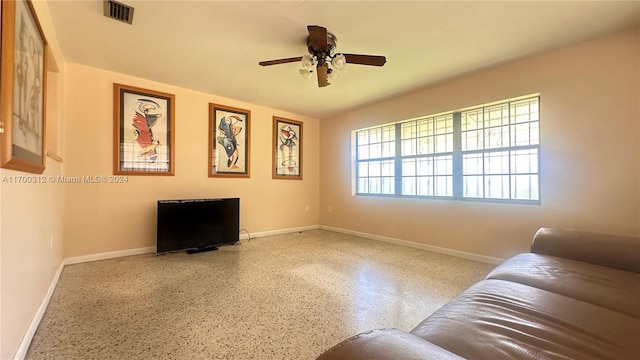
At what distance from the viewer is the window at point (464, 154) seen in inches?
118

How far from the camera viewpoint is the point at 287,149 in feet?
16.6

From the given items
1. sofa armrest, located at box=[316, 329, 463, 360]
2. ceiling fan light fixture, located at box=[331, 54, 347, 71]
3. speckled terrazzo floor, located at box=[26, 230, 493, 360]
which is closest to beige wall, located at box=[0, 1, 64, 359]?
speckled terrazzo floor, located at box=[26, 230, 493, 360]

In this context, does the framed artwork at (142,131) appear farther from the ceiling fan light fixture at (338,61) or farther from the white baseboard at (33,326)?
the ceiling fan light fixture at (338,61)

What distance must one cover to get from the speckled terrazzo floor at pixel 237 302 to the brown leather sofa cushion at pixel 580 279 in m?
0.73

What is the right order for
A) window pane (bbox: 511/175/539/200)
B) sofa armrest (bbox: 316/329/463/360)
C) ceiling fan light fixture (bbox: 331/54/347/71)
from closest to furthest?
sofa armrest (bbox: 316/329/463/360), ceiling fan light fixture (bbox: 331/54/347/71), window pane (bbox: 511/175/539/200)

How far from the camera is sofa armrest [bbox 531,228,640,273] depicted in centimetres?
156

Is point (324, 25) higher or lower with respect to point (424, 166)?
higher

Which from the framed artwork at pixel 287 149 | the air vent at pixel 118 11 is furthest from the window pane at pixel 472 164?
the air vent at pixel 118 11

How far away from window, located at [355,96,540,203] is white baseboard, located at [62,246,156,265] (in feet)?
12.1

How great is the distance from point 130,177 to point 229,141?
4.87ft

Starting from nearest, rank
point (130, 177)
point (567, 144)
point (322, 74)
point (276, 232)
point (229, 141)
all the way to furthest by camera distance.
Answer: point (322, 74), point (567, 144), point (130, 177), point (229, 141), point (276, 232)

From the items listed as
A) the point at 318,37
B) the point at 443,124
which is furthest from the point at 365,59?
the point at 443,124

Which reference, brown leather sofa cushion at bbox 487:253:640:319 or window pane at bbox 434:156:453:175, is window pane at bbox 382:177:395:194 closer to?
window pane at bbox 434:156:453:175

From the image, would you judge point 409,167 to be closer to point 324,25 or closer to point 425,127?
point 425,127
